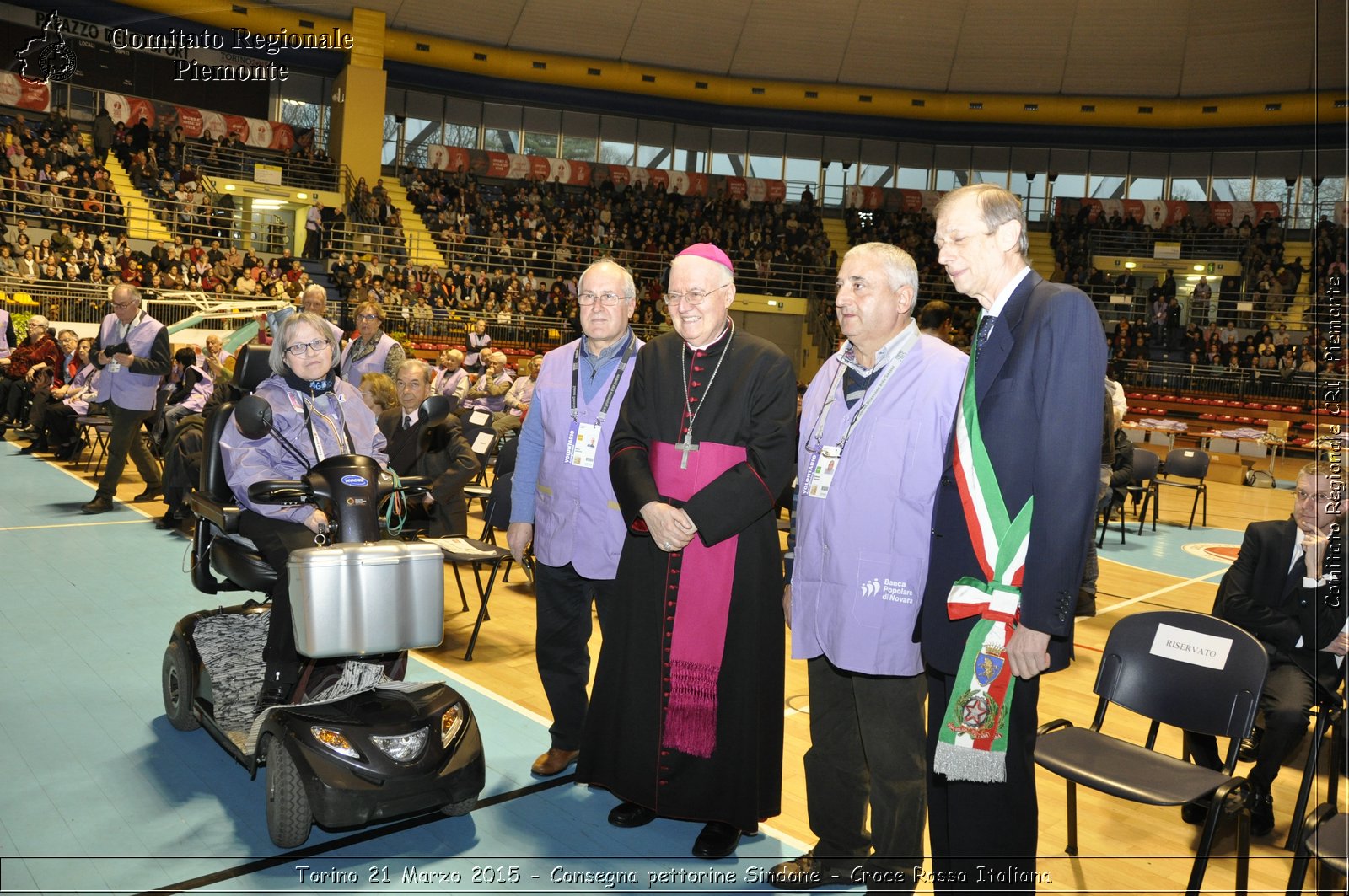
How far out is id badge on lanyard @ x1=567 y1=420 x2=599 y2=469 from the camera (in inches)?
137

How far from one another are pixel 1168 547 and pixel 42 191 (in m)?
18.7

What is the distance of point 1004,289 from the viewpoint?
2221mm

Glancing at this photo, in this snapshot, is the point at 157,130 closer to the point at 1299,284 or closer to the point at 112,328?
the point at 112,328

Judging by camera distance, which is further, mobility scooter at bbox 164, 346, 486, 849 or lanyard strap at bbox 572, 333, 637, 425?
lanyard strap at bbox 572, 333, 637, 425

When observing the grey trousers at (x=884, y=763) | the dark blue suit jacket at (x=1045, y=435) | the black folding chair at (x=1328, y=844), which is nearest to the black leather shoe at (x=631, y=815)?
the grey trousers at (x=884, y=763)

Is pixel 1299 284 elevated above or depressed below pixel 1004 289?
above

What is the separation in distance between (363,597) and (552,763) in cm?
118

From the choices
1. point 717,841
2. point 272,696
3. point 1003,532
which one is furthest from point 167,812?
point 1003,532

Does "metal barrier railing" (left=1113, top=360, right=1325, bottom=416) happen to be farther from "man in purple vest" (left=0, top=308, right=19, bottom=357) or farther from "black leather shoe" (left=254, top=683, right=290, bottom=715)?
"black leather shoe" (left=254, top=683, right=290, bottom=715)

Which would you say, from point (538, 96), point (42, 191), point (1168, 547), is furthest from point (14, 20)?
point (1168, 547)

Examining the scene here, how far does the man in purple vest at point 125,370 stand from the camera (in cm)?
784

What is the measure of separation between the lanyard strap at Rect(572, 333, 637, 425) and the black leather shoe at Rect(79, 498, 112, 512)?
19.7 ft

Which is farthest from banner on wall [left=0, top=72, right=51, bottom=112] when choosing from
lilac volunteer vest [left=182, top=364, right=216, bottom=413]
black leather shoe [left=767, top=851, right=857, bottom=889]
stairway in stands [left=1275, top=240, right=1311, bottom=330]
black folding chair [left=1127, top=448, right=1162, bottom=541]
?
stairway in stands [left=1275, top=240, right=1311, bottom=330]

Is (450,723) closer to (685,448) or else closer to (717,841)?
(717,841)
